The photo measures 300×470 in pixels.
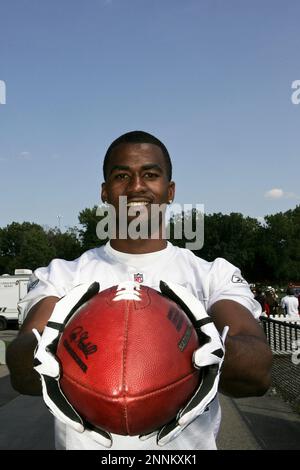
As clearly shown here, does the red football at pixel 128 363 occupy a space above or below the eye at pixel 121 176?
below

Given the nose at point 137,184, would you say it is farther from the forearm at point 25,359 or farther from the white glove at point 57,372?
the white glove at point 57,372

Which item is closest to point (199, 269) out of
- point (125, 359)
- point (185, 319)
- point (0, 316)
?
point (185, 319)

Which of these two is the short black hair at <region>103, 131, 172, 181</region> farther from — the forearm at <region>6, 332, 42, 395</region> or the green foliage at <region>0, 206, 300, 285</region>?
the green foliage at <region>0, 206, 300, 285</region>

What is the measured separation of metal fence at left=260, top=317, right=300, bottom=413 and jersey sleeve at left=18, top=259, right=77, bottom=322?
19.4 feet

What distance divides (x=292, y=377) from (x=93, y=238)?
184 feet

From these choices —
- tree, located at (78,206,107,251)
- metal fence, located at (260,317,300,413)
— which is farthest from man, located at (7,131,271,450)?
tree, located at (78,206,107,251)

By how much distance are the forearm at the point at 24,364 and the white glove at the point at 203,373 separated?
2.03 feet

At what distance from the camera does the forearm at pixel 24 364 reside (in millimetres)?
2137

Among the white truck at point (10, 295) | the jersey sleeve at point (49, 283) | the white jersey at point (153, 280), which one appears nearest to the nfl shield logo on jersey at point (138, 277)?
the white jersey at point (153, 280)

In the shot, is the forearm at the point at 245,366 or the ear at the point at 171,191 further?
the ear at the point at 171,191

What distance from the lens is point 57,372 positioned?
68.1 inches

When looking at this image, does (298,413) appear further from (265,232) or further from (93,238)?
(265,232)

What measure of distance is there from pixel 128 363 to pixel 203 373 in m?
0.31

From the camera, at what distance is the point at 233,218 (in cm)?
8088
